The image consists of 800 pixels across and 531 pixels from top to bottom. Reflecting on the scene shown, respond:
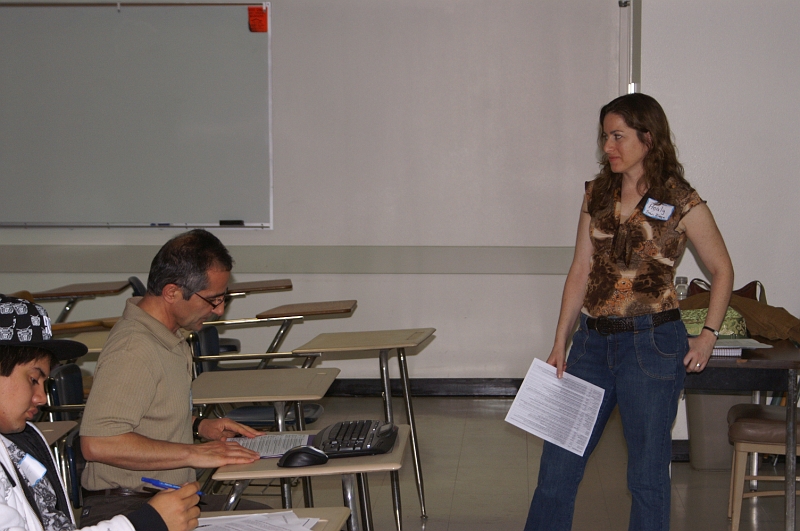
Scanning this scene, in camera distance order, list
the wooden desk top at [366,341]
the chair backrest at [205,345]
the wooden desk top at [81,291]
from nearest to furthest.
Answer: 1. the wooden desk top at [366,341]
2. the chair backrest at [205,345]
3. the wooden desk top at [81,291]

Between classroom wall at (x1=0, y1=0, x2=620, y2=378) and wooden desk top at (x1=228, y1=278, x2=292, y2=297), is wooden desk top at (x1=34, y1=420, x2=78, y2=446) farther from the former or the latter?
classroom wall at (x1=0, y1=0, x2=620, y2=378)

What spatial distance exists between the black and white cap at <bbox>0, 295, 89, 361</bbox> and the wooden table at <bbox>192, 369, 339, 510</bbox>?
110 cm

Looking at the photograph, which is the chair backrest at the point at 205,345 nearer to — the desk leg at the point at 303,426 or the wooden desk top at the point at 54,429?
the desk leg at the point at 303,426

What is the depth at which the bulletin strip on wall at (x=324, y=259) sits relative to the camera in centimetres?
557

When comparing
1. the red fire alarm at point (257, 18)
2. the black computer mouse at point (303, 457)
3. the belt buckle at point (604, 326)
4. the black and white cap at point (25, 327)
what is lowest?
the black computer mouse at point (303, 457)

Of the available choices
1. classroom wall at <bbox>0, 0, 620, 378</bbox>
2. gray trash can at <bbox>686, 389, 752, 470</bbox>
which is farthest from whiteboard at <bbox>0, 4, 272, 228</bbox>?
gray trash can at <bbox>686, 389, 752, 470</bbox>

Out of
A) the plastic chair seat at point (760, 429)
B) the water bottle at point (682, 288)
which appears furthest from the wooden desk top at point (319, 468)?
the water bottle at point (682, 288)

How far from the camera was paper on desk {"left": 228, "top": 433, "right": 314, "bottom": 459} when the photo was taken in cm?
192

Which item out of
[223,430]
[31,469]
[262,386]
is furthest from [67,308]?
[31,469]

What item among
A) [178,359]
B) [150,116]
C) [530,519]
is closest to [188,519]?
[178,359]

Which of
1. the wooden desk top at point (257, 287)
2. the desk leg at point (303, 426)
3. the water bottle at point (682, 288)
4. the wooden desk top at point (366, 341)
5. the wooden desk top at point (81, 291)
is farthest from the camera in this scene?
the wooden desk top at point (257, 287)

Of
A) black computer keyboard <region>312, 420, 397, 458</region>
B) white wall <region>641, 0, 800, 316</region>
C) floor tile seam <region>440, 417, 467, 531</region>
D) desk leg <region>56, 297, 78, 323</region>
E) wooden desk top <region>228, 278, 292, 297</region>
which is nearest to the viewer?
black computer keyboard <region>312, 420, 397, 458</region>

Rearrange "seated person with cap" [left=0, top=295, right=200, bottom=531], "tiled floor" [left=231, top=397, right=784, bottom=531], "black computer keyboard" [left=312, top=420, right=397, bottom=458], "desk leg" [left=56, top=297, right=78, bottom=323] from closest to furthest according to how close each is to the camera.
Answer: "seated person with cap" [left=0, top=295, right=200, bottom=531] → "black computer keyboard" [left=312, top=420, right=397, bottom=458] → "tiled floor" [left=231, top=397, right=784, bottom=531] → "desk leg" [left=56, top=297, right=78, bottom=323]

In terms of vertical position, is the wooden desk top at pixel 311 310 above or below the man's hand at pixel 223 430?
above
